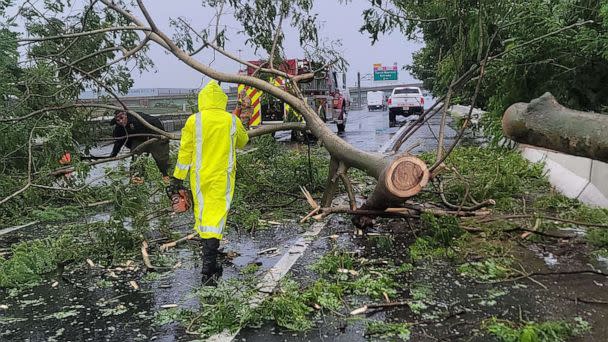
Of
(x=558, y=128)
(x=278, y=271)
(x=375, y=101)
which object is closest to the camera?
(x=558, y=128)

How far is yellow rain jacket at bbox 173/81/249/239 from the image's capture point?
429 centimetres

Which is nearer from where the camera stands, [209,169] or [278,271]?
[209,169]

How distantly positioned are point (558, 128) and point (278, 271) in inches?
97.7

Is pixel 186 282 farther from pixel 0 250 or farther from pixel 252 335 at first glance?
pixel 0 250

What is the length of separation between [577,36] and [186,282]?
5.57 meters

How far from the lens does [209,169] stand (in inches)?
169

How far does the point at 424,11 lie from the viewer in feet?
22.7

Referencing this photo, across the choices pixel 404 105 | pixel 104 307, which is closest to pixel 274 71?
pixel 104 307

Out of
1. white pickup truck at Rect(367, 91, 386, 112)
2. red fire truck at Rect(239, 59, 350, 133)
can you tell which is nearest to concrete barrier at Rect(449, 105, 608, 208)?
red fire truck at Rect(239, 59, 350, 133)

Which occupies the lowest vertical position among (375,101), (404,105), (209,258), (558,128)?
(375,101)

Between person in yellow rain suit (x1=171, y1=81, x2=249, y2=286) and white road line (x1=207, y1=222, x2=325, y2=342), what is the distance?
16.4 inches

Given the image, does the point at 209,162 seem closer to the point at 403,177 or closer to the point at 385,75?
the point at 403,177

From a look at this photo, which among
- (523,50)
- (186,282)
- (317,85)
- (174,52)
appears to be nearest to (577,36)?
(523,50)

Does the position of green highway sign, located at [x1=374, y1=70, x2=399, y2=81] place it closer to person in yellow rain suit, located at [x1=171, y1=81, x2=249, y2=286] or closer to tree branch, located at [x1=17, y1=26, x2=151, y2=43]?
tree branch, located at [x1=17, y1=26, x2=151, y2=43]
